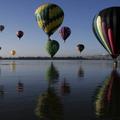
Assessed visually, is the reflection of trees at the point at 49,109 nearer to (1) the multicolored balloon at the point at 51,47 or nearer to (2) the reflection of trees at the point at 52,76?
(2) the reflection of trees at the point at 52,76

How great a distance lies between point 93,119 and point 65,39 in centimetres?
7667

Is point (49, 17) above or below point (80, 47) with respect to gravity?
above

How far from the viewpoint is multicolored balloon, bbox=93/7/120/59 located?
5134 centimetres

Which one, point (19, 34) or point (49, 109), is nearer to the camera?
point (49, 109)

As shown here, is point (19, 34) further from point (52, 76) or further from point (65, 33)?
point (52, 76)

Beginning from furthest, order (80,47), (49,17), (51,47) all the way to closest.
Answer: (80,47) → (51,47) → (49,17)

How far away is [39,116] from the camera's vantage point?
1411 cm

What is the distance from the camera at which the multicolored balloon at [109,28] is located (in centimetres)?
5134

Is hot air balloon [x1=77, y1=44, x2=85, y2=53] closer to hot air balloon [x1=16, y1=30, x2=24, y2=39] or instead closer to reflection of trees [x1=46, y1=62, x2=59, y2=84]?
hot air balloon [x1=16, y1=30, x2=24, y2=39]

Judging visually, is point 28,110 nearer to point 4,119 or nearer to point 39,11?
point 4,119

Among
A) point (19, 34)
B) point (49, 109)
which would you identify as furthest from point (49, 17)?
point (49, 109)

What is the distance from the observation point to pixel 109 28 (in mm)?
51438

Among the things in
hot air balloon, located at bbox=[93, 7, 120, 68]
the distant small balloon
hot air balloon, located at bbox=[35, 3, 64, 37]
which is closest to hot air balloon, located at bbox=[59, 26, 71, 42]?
hot air balloon, located at bbox=[35, 3, 64, 37]

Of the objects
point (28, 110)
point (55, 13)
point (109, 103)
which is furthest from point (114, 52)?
point (28, 110)
